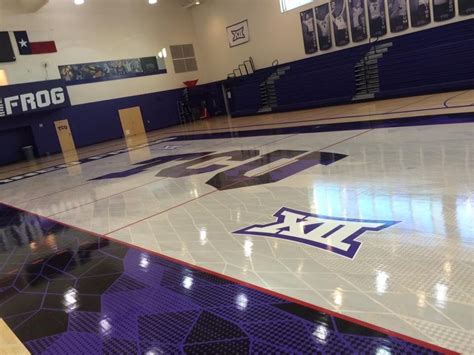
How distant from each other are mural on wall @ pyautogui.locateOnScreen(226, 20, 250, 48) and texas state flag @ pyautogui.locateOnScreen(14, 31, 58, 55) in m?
7.16

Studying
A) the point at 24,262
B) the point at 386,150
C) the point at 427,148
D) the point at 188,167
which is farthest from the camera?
A: the point at 188,167

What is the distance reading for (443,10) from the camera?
1082 centimetres

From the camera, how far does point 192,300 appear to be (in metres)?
2.27

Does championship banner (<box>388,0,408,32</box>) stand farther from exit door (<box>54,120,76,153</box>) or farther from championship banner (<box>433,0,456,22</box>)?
exit door (<box>54,120,76,153</box>)

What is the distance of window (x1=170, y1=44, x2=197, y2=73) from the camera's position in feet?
60.0

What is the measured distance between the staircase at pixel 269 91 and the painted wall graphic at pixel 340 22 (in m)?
2.41

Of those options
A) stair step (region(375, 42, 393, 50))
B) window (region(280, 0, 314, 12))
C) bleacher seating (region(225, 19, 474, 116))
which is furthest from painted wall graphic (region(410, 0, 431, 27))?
window (region(280, 0, 314, 12))

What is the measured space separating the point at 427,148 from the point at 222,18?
14608 mm

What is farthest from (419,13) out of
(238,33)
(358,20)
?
(238,33)

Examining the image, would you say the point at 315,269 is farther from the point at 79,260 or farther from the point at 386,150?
the point at 386,150

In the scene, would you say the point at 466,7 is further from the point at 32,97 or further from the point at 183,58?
the point at 32,97

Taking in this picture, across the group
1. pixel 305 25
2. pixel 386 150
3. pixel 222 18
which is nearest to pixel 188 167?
pixel 386 150

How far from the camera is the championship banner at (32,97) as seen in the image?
12891 millimetres

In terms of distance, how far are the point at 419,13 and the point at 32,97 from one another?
12.7 meters
